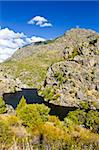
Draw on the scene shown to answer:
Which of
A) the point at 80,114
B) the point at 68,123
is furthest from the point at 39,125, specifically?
the point at 80,114

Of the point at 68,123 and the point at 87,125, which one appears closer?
the point at 68,123

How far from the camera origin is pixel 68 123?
3649 inches

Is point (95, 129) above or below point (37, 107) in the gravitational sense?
below

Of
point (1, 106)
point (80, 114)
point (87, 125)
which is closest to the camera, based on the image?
point (87, 125)

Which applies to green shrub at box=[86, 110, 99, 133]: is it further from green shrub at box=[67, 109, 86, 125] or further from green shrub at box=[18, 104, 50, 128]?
green shrub at box=[18, 104, 50, 128]

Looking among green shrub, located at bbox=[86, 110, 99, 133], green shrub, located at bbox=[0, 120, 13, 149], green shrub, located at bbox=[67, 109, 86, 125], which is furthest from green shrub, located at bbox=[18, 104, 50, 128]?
green shrub, located at bbox=[0, 120, 13, 149]

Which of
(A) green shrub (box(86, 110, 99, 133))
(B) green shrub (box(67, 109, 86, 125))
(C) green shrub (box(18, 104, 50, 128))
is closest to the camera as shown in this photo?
(C) green shrub (box(18, 104, 50, 128))

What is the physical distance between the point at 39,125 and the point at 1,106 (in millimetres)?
39676

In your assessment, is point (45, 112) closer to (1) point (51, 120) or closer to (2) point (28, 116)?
(1) point (51, 120)

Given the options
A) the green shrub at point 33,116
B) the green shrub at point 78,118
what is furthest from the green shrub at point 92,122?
the green shrub at point 33,116

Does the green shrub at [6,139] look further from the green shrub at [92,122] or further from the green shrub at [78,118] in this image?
the green shrub at [78,118]

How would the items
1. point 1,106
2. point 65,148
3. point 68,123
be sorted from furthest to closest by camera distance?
point 1,106 < point 68,123 < point 65,148

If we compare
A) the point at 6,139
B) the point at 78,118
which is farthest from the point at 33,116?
the point at 6,139

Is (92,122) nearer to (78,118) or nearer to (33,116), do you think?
(78,118)
